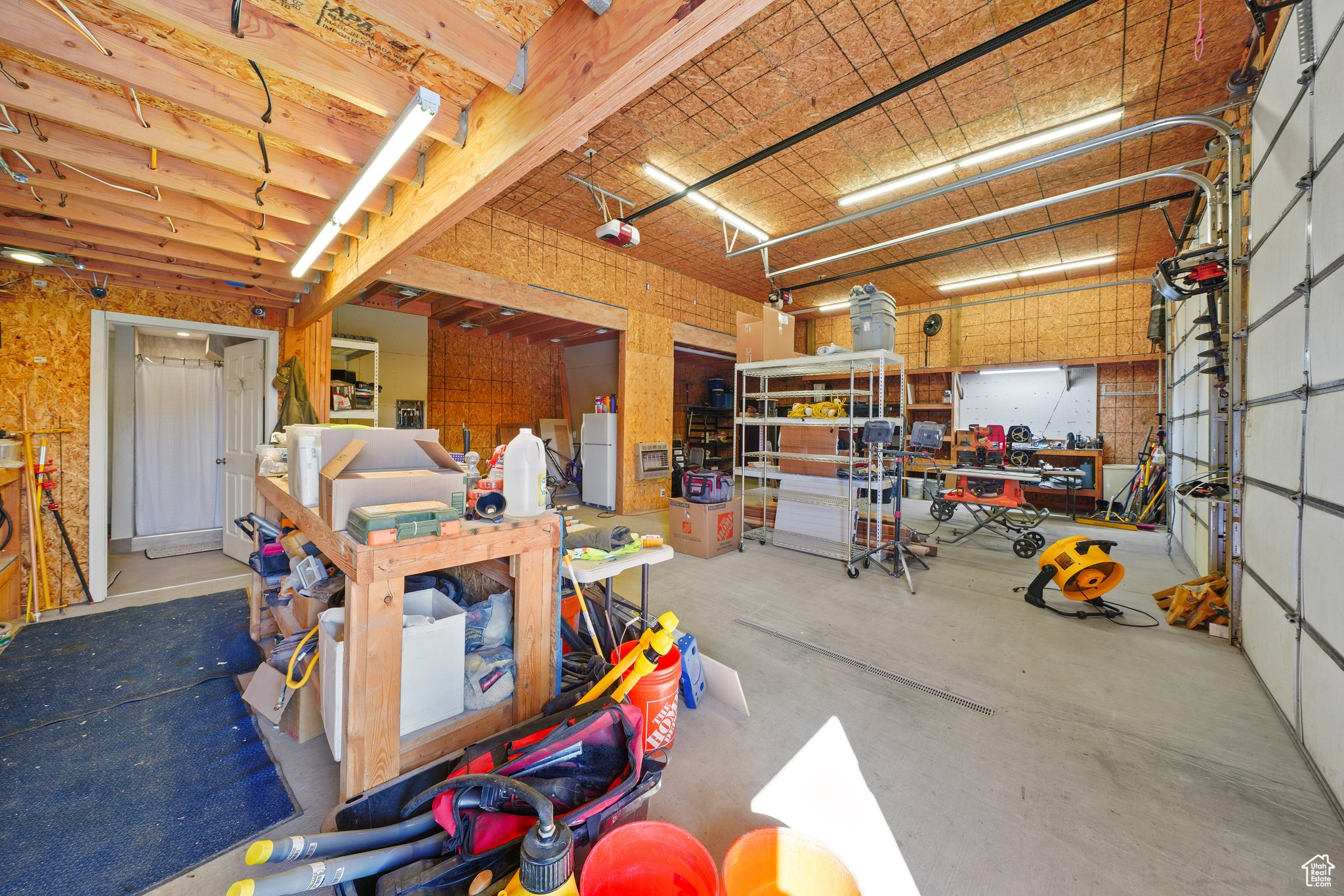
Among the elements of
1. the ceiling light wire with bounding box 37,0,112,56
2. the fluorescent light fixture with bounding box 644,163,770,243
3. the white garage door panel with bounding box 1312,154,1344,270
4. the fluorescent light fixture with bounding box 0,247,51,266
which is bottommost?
the white garage door panel with bounding box 1312,154,1344,270

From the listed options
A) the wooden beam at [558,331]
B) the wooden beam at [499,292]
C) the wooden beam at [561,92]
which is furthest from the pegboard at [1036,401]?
the wooden beam at [561,92]

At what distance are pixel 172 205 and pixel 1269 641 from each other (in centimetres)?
677

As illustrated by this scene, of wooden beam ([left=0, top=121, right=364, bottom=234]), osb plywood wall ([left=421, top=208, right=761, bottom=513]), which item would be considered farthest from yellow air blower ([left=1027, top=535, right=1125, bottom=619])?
wooden beam ([left=0, top=121, right=364, bottom=234])

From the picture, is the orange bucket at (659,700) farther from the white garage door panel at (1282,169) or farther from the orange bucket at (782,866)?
the white garage door panel at (1282,169)

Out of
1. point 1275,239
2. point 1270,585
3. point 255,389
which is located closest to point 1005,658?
point 1270,585

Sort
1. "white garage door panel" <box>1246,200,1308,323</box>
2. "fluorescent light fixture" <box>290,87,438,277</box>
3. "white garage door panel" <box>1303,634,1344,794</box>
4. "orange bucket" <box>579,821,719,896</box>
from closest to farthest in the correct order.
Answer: "orange bucket" <box>579,821,719,896</box>
"white garage door panel" <box>1303,634,1344,794</box>
"fluorescent light fixture" <box>290,87,438,277</box>
"white garage door panel" <box>1246,200,1308,323</box>

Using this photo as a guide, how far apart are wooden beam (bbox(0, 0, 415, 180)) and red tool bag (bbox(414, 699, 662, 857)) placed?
2.89 metres

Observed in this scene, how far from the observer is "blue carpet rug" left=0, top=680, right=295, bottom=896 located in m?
1.46

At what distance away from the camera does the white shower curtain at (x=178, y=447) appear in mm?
5090

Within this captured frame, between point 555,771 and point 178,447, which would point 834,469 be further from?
point 178,447

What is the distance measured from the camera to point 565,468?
28.7 feet

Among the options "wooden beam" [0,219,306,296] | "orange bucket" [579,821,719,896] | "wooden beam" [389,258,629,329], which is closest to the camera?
"orange bucket" [579,821,719,896]

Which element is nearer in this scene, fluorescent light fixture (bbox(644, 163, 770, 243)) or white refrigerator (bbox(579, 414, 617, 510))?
fluorescent light fixture (bbox(644, 163, 770, 243))

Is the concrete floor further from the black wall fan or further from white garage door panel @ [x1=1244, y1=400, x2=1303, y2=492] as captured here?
the black wall fan
